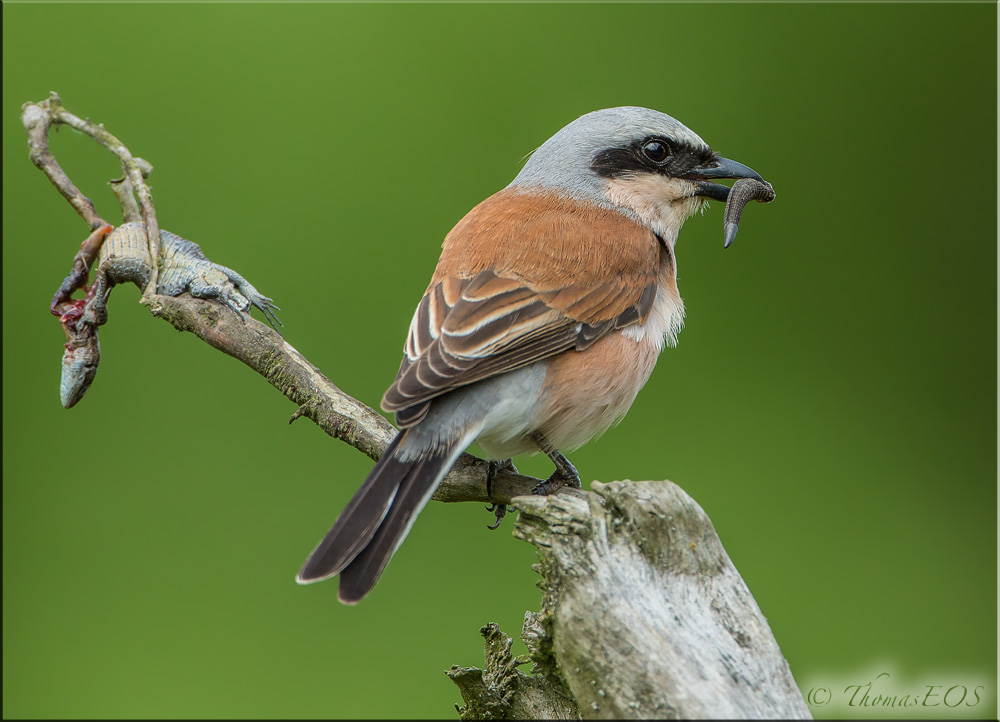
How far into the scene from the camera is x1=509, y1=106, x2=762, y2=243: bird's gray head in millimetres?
2549

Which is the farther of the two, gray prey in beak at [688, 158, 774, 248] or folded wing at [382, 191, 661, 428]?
gray prey in beak at [688, 158, 774, 248]

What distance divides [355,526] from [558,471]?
1.99ft

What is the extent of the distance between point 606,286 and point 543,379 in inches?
12.8

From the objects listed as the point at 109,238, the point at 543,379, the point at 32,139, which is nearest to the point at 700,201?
the point at 543,379

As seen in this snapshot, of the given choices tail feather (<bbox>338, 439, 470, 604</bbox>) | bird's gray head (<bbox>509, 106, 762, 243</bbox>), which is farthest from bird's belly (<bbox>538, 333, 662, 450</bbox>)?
bird's gray head (<bbox>509, 106, 762, 243</bbox>)

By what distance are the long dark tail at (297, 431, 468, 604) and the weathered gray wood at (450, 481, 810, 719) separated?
330mm

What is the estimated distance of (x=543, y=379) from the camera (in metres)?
2.05

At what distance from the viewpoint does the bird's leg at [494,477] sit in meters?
1.98

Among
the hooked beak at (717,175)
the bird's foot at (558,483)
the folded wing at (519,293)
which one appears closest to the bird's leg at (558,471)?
the bird's foot at (558,483)

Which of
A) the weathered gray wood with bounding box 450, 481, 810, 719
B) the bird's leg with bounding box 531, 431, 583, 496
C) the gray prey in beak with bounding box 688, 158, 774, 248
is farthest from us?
the gray prey in beak with bounding box 688, 158, 774, 248

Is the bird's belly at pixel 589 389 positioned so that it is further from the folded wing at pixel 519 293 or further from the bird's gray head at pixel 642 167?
the bird's gray head at pixel 642 167

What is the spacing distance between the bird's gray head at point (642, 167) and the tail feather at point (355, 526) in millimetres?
1177

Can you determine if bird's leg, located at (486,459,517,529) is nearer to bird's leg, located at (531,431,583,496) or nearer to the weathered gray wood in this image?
bird's leg, located at (531,431,583,496)

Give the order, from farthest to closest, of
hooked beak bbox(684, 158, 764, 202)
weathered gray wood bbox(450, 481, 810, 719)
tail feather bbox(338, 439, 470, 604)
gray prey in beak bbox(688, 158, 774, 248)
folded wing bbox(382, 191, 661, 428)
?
hooked beak bbox(684, 158, 764, 202) < gray prey in beak bbox(688, 158, 774, 248) < folded wing bbox(382, 191, 661, 428) < tail feather bbox(338, 439, 470, 604) < weathered gray wood bbox(450, 481, 810, 719)
